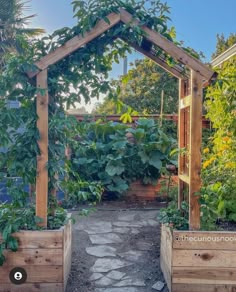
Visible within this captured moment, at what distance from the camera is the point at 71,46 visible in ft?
7.78

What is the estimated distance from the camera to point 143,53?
2803 millimetres

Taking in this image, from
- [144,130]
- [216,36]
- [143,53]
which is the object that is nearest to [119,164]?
[144,130]

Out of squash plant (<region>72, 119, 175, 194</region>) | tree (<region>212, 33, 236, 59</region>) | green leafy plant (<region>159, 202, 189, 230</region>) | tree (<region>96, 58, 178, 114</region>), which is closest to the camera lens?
green leafy plant (<region>159, 202, 189, 230</region>)

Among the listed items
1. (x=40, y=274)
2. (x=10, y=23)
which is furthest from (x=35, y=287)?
(x=10, y=23)

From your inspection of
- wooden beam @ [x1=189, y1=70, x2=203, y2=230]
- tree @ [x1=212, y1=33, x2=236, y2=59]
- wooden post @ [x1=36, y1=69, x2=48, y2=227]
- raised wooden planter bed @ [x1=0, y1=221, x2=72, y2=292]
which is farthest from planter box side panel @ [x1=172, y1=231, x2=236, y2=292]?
tree @ [x1=212, y1=33, x2=236, y2=59]

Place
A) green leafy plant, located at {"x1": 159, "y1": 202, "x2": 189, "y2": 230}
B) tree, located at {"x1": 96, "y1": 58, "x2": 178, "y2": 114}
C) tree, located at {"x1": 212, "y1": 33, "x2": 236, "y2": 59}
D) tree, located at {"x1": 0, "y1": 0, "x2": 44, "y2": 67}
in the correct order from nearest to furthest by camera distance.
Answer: green leafy plant, located at {"x1": 159, "y1": 202, "x2": 189, "y2": 230}
tree, located at {"x1": 0, "y1": 0, "x2": 44, "y2": 67}
tree, located at {"x1": 96, "y1": 58, "x2": 178, "y2": 114}
tree, located at {"x1": 212, "y1": 33, "x2": 236, "y2": 59}

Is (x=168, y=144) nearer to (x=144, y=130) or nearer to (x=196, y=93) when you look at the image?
(x=144, y=130)

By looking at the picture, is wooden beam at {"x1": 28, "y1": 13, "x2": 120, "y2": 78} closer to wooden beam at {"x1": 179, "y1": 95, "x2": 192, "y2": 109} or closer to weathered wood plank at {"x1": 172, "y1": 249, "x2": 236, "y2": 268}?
wooden beam at {"x1": 179, "y1": 95, "x2": 192, "y2": 109}

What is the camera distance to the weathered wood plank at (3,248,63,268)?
7.66 ft

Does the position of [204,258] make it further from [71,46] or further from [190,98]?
[71,46]

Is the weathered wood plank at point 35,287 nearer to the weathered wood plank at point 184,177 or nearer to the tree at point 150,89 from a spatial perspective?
the weathered wood plank at point 184,177

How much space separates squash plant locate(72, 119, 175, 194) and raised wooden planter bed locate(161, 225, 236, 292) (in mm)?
3160

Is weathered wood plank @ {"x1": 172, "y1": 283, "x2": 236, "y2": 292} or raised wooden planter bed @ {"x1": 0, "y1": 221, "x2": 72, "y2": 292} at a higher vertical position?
raised wooden planter bed @ {"x1": 0, "y1": 221, "x2": 72, "y2": 292}

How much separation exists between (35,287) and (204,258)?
1.23 m
